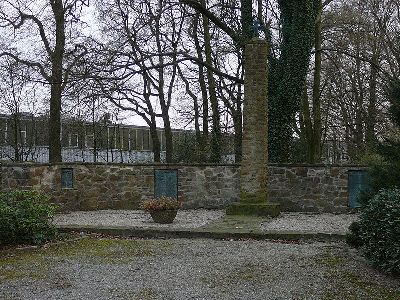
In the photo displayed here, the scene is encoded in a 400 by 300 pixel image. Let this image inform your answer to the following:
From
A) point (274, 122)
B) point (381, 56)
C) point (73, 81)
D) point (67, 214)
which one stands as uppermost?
point (381, 56)

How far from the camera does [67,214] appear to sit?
1560 centimetres

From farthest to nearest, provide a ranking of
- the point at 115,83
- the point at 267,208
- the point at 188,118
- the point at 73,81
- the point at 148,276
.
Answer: the point at 188,118 < the point at 115,83 < the point at 73,81 < the point at 267,208 < the point at 148,276

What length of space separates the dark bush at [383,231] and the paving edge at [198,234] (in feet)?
6.75

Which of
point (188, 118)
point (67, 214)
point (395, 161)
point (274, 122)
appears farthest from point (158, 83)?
point (395, 161)

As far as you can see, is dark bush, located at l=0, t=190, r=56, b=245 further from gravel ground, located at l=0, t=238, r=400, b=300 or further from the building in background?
the building in background

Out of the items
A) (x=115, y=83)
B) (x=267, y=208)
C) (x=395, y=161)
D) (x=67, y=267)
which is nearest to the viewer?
(x=67, y=267)

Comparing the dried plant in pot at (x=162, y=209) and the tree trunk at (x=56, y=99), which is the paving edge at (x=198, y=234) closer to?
the dried plant in pot at (x=162, y=209)

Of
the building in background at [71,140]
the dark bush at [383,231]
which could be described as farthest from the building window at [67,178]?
the dark bush at [383,231]

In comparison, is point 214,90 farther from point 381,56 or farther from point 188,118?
point 381,56

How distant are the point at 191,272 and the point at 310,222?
21.9ft

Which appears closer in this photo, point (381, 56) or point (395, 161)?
point (395, 161)

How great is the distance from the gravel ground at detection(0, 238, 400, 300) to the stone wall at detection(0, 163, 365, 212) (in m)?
6.41

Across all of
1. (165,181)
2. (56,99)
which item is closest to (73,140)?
(56,99)

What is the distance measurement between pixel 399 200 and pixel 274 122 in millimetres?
10630
